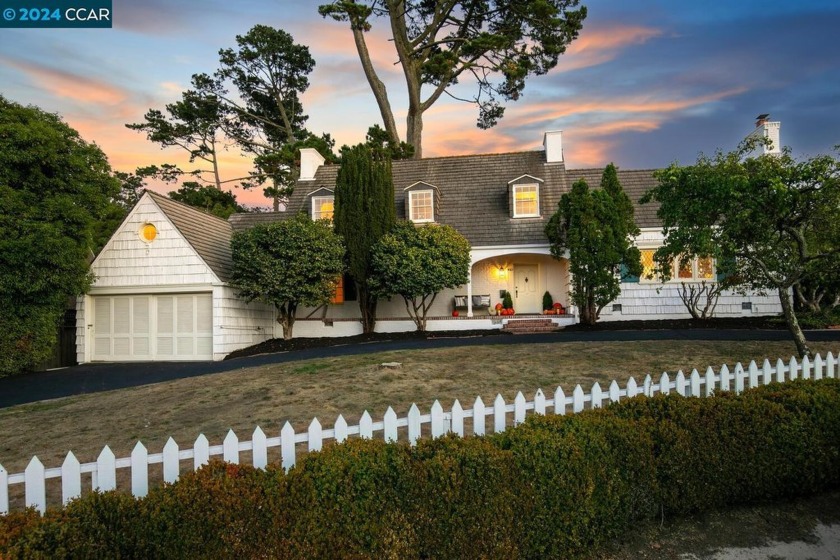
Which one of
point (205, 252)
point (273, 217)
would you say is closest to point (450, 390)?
point (205, 252)

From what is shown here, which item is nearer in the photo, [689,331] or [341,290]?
[689,331]

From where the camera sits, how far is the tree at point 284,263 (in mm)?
16453

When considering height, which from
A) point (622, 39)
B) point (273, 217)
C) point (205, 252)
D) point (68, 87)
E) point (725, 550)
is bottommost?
point (725, 550)

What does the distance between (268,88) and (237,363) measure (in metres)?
26.3

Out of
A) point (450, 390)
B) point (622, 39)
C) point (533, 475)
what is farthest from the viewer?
point (622, 39)

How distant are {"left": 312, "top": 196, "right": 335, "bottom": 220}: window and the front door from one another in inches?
335

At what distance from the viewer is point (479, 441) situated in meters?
3.85

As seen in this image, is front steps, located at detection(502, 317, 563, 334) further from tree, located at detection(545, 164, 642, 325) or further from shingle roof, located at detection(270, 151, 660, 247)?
shingle roof, located at detection(270, 151, 660, 247)

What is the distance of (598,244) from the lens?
16.4 metres

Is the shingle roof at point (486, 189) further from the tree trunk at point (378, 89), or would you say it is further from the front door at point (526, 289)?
the tree trunk at point (378, 89)

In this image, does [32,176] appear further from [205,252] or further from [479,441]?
[479,441]

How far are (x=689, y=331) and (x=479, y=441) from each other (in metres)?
13.2

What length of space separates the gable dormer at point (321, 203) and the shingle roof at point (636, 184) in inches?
412

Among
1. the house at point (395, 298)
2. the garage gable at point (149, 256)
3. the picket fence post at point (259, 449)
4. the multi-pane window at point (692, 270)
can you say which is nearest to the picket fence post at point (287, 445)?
the picket fence post at point (259, 449)
